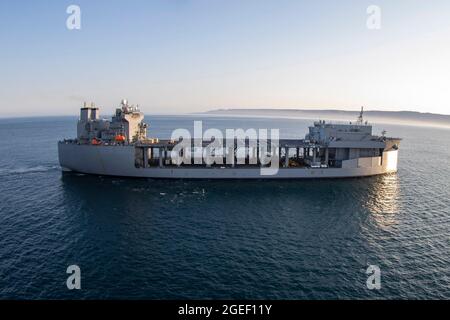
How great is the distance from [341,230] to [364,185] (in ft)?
81.5

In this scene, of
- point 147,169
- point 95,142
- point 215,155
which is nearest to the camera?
point 147,169

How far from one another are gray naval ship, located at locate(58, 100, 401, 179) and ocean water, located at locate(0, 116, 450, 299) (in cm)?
326

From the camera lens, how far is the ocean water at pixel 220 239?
26.4 meters

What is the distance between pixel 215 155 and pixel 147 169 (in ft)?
44.5

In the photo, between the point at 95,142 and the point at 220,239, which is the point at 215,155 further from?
the point at 220,239

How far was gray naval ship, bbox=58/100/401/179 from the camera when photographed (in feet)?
202

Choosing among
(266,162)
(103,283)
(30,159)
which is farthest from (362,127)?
(30,159)

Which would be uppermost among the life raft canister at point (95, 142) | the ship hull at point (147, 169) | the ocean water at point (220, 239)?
the life raft canister at point (95, 142)

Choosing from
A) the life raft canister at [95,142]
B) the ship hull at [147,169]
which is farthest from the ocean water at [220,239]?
the life raft canister at [95,142]

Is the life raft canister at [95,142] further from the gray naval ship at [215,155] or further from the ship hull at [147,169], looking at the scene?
the ship hull at [147,169]

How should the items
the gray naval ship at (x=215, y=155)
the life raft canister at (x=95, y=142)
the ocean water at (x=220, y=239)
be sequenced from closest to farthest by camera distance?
the ocean water at (x=220, y=239) < the gray naval ship at (x=215, y=155) < the life raft canister at (x=95, y=142)

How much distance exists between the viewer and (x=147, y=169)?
61.5 m

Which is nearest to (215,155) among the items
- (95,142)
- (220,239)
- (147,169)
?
(147,169)

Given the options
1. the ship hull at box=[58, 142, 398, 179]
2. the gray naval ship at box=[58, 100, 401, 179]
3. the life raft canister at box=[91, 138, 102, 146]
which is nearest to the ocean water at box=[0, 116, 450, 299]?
the ship hull at box=[58, 142, 398, 179]
